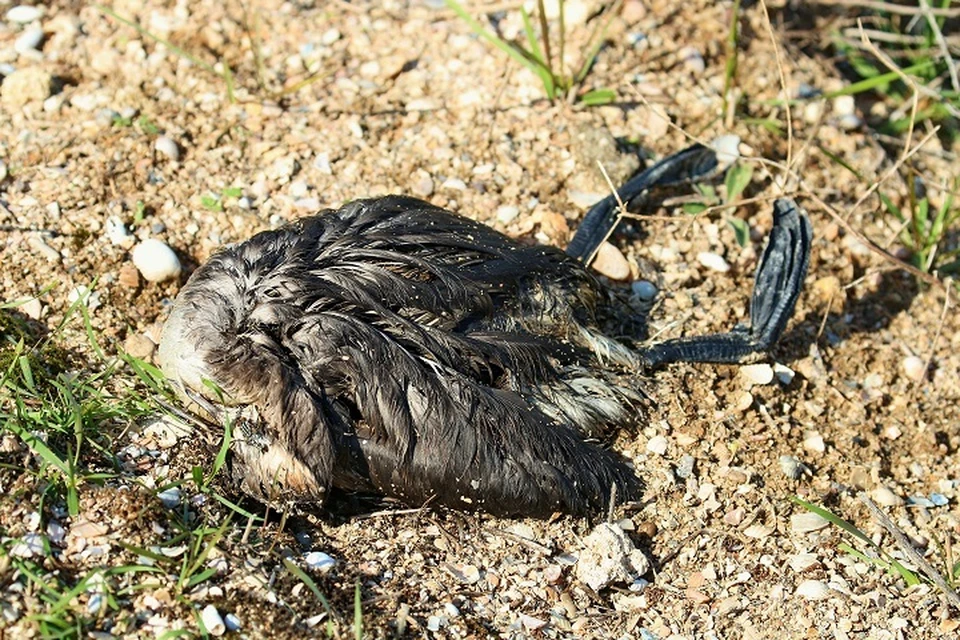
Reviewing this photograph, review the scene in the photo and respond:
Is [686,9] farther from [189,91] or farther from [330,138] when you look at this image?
[189,91]

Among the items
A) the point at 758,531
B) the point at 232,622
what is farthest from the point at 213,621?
the point at 758,531

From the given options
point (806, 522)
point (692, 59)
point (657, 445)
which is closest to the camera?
point (806, 522)

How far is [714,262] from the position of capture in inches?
202

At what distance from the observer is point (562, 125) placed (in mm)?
5469

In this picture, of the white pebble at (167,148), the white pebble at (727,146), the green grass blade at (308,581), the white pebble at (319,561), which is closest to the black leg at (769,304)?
the white pebble at (727,146)

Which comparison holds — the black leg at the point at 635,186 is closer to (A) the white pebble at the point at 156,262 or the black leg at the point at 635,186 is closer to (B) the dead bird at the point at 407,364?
(B) the dead bird at the point at 407,364

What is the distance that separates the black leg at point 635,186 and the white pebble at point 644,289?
25 cm

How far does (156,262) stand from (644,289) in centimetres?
198

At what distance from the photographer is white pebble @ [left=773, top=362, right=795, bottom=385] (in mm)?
4809

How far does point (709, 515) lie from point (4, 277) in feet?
9.18

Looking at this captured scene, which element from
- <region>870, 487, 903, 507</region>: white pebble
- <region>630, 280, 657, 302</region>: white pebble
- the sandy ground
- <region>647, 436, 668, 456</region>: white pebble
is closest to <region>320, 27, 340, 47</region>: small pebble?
the sandy ground

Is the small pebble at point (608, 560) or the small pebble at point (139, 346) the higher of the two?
the small pebble at point (139, 346)

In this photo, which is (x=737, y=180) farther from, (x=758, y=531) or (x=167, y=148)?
(x=167, y=148)

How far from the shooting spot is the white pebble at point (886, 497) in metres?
4.46
